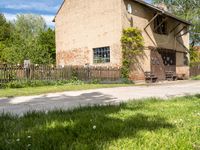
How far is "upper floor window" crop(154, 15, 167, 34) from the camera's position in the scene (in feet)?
92.8

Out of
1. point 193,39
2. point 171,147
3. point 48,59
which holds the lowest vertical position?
point 171,147

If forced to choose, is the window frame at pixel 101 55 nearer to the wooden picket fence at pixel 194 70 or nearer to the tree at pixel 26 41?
the tree at pixel 26 41

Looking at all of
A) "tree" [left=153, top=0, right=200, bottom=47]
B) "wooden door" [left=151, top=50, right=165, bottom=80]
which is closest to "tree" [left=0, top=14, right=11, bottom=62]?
"tree" [left=153, top=0, right=200, bottom=47]

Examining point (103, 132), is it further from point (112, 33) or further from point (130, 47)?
point (112, 33)

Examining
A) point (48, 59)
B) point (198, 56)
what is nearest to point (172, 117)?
point (48, 59)

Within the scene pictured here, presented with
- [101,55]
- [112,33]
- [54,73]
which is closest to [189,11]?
[112,33]

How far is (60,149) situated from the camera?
11.3 feet

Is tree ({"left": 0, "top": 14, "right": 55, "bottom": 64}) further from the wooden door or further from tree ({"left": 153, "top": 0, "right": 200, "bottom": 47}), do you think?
tree ({"left": 153, "top": 0, "right": 200, "bottom": 47})

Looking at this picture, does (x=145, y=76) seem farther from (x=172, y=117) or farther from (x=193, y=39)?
(x=193, y=39)

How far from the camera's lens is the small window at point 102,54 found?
25.2m

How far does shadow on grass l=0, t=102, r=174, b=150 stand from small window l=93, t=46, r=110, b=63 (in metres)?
19.4

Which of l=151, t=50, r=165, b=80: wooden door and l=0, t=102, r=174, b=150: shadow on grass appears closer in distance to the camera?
l=0, t=102, r=174, b=150: shadow on grass

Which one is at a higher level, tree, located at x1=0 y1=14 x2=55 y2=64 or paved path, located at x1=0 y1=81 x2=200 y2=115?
tree, located at x1=0 y1=14 x2=55 y2=64

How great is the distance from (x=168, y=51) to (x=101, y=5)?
9031 millimetres
